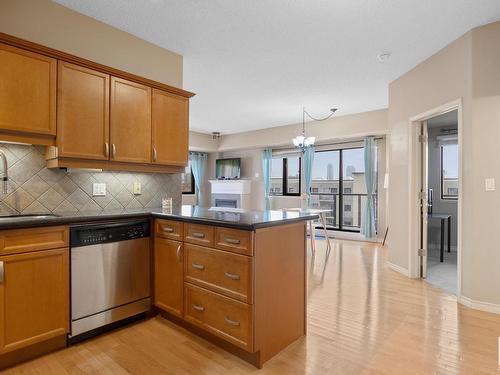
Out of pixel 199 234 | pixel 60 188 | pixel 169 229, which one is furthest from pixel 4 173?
pixel 199 234

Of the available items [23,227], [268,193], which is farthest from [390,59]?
[268,193]

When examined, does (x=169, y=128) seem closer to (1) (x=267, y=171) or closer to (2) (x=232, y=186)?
(1) (x=267, y=171)

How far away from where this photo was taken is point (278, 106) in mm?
5625

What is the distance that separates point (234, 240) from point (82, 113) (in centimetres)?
166

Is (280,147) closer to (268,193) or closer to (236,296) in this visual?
(268,193)

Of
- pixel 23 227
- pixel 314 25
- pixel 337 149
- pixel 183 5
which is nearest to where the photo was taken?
pixel 23 227

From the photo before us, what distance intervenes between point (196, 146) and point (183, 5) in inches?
235

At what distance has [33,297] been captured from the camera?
6.33ft

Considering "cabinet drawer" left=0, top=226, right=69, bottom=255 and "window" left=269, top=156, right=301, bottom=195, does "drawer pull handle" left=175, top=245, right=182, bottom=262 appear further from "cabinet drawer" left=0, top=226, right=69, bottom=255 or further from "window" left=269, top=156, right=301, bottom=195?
"window" left=269, top=156, right=301, bottom=195

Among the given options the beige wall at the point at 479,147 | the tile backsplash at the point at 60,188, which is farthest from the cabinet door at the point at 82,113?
the beige wall at the point at 479,147

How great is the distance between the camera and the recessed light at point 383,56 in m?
3.36

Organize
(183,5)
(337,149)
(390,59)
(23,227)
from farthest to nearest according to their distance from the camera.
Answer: (337,149) → (390,59) → (183,5) → (23,227)

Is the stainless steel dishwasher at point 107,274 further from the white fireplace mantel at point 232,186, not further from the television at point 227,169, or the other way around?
the television at point 227,169

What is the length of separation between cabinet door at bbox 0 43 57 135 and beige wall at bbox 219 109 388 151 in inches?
211
